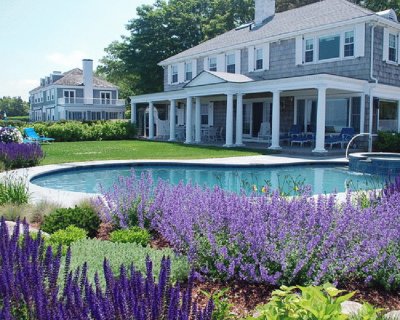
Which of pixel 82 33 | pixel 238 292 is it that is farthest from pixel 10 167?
pixel 238 292

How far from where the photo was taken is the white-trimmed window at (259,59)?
2619cm

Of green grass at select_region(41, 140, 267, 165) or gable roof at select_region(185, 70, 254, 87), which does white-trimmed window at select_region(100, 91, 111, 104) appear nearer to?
gable roof at select_region(185, 70, 254, 87)

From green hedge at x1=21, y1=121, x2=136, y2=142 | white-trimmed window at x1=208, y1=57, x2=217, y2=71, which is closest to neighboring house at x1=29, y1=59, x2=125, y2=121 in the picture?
green hedge at x1=21, y1=121, x2=136, y2=142

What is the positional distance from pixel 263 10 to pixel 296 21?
487 centimetres

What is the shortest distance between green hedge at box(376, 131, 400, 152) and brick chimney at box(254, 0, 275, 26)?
41.5ft

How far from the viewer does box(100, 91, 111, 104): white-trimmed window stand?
5933cm

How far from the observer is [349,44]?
2166cm

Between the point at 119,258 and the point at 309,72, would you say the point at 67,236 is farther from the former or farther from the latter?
the point at 309,72

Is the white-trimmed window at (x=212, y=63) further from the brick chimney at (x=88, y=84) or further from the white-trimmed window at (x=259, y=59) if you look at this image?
the brick chimney at (x=88, y=84)

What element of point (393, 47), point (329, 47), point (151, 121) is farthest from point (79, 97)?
point (393, 47)

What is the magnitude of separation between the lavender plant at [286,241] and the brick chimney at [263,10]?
2653 centimetres

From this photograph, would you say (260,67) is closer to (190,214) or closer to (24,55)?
(24,55)

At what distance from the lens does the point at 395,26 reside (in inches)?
867

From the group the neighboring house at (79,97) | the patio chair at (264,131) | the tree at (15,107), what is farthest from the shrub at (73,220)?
the tree at (15,107)
